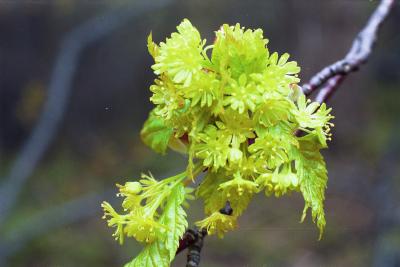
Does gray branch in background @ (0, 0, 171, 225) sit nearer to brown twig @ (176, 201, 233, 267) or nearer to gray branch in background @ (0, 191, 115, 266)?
gray branch in background @ (0, 191, 115, 266)

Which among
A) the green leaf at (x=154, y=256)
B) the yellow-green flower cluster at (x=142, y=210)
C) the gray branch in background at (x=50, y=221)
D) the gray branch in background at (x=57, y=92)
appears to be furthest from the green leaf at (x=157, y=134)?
the gray branch in background at (x=50, y=221)

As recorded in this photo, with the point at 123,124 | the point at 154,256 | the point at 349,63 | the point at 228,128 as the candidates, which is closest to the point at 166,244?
the point at 154,256

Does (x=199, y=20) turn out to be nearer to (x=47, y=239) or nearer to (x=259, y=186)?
(x=47, y=239)

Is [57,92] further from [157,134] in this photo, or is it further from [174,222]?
[174,222]

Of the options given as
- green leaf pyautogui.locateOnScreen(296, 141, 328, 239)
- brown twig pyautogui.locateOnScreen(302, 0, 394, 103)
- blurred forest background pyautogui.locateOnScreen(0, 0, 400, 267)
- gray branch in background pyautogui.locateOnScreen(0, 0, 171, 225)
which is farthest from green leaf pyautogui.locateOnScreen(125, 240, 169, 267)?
blurred forest background pyautogui.locateOnScreen(0, 0, 400, 267)

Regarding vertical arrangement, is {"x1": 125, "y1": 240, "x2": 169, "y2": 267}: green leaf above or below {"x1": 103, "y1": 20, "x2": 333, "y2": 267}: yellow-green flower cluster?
below

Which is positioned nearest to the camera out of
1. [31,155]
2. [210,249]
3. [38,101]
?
[31,155]

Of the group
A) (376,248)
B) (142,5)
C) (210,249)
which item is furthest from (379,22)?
(210,249)
